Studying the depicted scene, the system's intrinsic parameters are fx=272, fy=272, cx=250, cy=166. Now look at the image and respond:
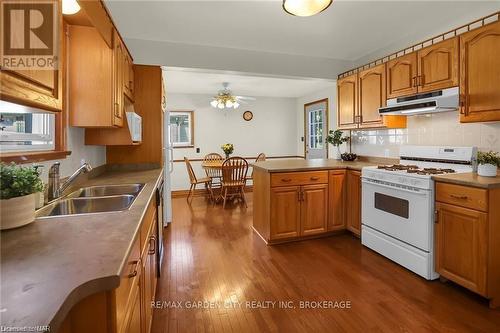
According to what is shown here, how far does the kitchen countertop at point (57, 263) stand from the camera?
583 mm

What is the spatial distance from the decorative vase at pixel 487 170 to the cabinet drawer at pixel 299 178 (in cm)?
140

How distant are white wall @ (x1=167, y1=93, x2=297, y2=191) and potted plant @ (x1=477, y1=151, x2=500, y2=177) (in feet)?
15.9

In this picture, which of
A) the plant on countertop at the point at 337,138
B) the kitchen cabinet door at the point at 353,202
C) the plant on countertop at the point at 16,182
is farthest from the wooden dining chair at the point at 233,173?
the plant on countertop at the point at 16,182

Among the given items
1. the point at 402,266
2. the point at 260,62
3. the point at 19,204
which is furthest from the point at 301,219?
the point at 19,204

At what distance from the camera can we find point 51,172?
156 centimetres

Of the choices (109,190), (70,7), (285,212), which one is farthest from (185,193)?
(70,7)

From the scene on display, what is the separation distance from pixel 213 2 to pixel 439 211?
8.42 ft

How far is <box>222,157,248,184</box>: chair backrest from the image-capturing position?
485cm

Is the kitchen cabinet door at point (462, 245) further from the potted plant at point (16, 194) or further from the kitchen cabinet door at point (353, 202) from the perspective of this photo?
the potted plant at point (16, 194)

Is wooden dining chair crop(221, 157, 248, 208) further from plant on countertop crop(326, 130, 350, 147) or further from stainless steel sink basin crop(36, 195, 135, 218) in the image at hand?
stainless steel sink basin crop(36, 195, 135, 218)

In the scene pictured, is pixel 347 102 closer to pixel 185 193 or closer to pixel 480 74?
pixel 480 74

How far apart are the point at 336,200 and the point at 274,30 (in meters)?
2.06

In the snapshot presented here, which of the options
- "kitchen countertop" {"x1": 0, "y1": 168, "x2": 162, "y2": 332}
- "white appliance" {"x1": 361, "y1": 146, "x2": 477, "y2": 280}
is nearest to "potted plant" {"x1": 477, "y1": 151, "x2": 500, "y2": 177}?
"white appliance" {"x1": 361, "y1": 146, "x2": 477, "y2": 280}

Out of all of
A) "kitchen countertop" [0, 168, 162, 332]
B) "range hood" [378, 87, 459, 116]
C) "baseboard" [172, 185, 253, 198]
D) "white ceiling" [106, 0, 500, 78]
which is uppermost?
"white ceiling" [106, 0, 500, 78]
